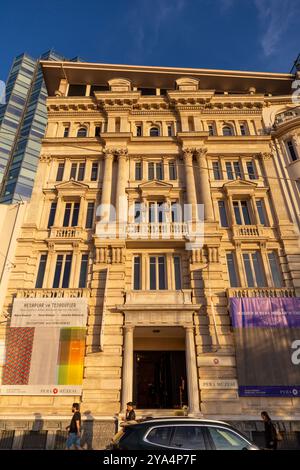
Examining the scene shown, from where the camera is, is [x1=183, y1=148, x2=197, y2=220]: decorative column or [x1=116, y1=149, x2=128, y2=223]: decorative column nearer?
[x1=116, y1=149, x2=128, y2=223]: decorative column

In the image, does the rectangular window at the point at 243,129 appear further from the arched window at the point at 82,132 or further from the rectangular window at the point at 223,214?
the arched window at the point at 82,132

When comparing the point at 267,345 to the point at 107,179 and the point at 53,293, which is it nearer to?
the point at 53,293

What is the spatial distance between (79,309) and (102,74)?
22752mm

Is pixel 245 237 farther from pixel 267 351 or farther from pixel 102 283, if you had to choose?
pixel 102 283

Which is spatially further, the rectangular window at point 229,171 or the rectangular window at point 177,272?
the rectangular window at point 229,171

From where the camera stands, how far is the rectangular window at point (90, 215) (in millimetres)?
20906

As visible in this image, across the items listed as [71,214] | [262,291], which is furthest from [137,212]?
[262,291]

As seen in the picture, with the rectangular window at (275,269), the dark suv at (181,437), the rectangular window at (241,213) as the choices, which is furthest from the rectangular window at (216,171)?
the dark suv at (181,437)

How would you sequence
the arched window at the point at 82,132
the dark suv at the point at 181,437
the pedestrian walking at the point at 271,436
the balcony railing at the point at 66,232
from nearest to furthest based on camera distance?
the dark suv at the point at 181,437 → the pedestrian walking at the point at 271,436 → the balcony railing at the point at 66,232 → the arched window at the point at 82,132

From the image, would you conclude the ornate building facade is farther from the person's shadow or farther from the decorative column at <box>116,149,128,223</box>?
the person's shadow

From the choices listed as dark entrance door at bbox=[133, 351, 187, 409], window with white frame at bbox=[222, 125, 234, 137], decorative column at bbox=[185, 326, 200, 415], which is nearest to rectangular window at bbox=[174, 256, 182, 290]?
decorative column at bbox=[185, 326, 200, 415]

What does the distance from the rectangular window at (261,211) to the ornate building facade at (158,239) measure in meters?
0.09

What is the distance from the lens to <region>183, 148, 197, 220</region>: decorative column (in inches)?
827

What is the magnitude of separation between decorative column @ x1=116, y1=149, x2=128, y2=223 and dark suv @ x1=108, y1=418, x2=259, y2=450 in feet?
45.6
